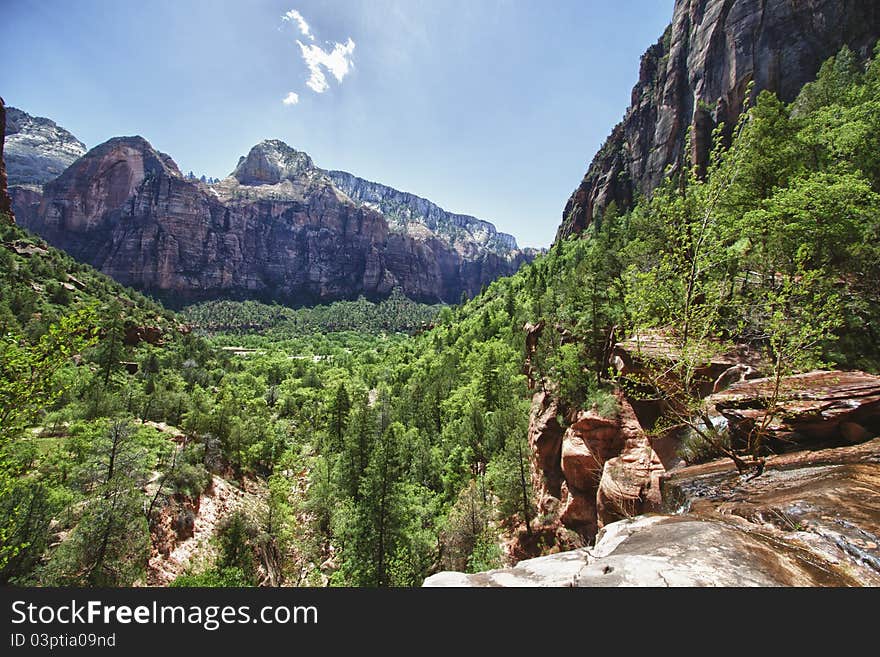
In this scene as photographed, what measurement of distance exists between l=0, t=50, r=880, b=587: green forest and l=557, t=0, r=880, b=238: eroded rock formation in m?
10.9

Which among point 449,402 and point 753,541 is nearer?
point 753,541

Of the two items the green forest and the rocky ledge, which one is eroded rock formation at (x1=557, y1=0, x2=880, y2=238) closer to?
the green forest

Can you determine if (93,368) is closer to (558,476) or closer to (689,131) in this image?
(558,476)

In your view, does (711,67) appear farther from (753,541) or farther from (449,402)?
(753,541)

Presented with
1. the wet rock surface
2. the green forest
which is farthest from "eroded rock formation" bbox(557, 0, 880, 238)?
the wet rock surface

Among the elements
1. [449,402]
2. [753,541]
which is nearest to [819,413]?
[753,541]

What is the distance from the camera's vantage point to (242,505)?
31.8 meters

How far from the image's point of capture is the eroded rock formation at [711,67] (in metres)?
51.9

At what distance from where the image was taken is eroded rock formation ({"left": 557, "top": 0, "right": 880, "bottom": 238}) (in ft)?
170

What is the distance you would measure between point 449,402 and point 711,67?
82202 mm

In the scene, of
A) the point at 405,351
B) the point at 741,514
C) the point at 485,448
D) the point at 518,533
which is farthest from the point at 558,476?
the point at 405,351

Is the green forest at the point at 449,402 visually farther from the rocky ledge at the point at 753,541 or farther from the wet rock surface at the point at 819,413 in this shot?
the rocky ledge at the point at 753,541

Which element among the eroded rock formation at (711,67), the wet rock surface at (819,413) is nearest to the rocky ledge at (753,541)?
the wet rock surface at (819,413)

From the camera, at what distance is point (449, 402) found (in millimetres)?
42562
